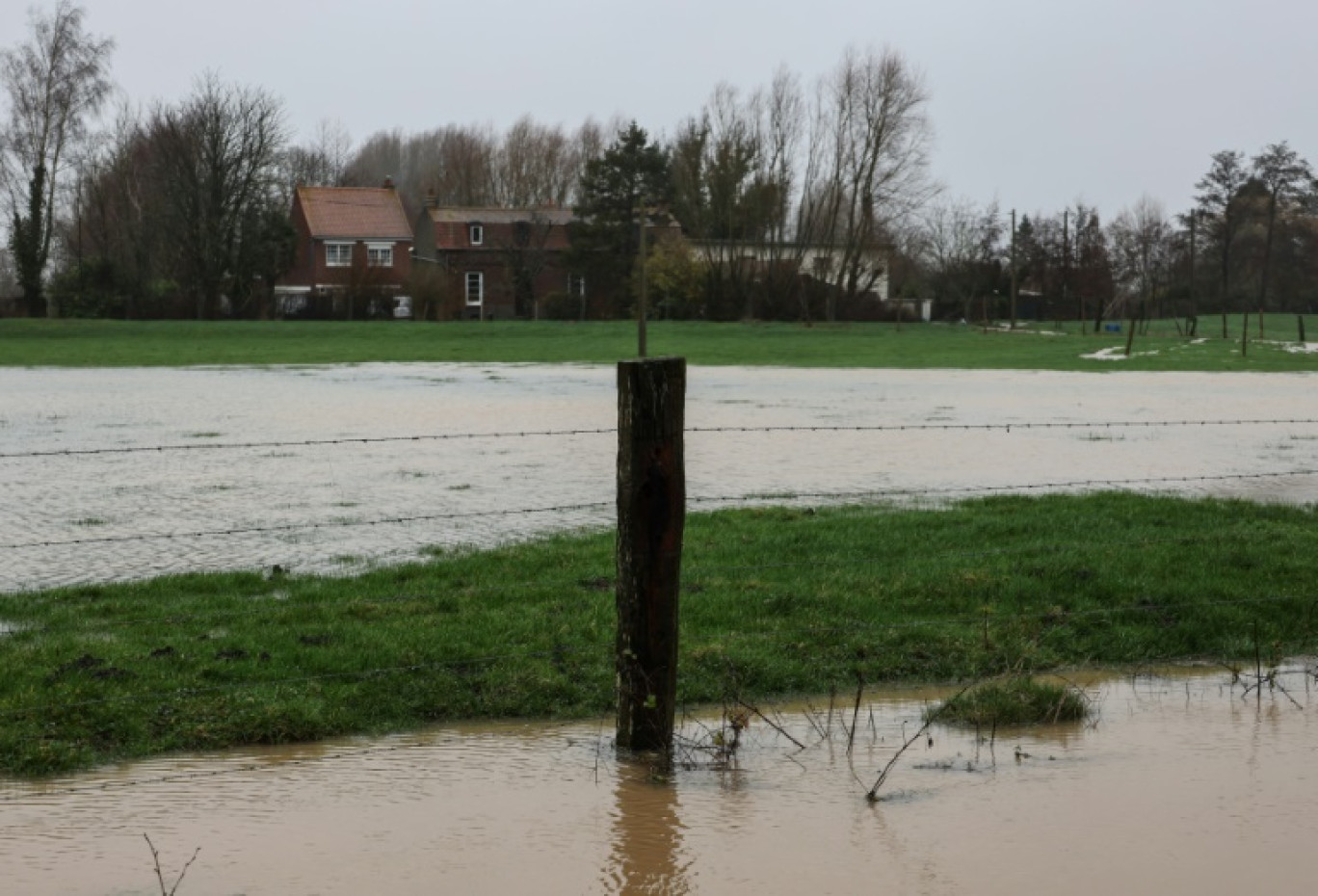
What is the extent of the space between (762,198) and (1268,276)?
39381 mm

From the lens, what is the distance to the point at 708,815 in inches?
265

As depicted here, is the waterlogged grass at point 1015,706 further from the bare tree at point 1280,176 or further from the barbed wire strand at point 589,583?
the bare tree at point 1280,176

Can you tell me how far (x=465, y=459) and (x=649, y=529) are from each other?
13.1 m

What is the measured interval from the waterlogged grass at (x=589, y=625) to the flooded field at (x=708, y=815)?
406mm

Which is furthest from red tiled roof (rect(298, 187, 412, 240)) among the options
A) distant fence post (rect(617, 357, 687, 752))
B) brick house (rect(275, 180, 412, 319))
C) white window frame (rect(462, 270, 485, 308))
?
distant fence post (rect(617, 357, 687, 752))

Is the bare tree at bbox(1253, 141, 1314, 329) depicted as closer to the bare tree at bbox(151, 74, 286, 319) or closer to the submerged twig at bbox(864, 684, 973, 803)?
the bare tree at bbox(151, 74, 286, 319)

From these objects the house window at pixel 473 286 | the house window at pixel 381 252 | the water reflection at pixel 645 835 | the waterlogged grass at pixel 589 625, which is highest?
the house window at pixel 381 252

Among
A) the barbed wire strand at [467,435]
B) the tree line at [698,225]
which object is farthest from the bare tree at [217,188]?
the barbed wire strand at [467,435]

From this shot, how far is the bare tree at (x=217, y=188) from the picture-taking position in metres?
81.5

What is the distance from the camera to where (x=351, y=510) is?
14727mm

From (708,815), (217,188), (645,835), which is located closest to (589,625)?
(708,815)

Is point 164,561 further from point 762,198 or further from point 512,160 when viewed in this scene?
point 512,160

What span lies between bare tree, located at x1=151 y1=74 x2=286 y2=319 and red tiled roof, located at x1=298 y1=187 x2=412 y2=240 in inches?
563

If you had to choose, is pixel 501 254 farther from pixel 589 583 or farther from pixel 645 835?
pixel 645 835
